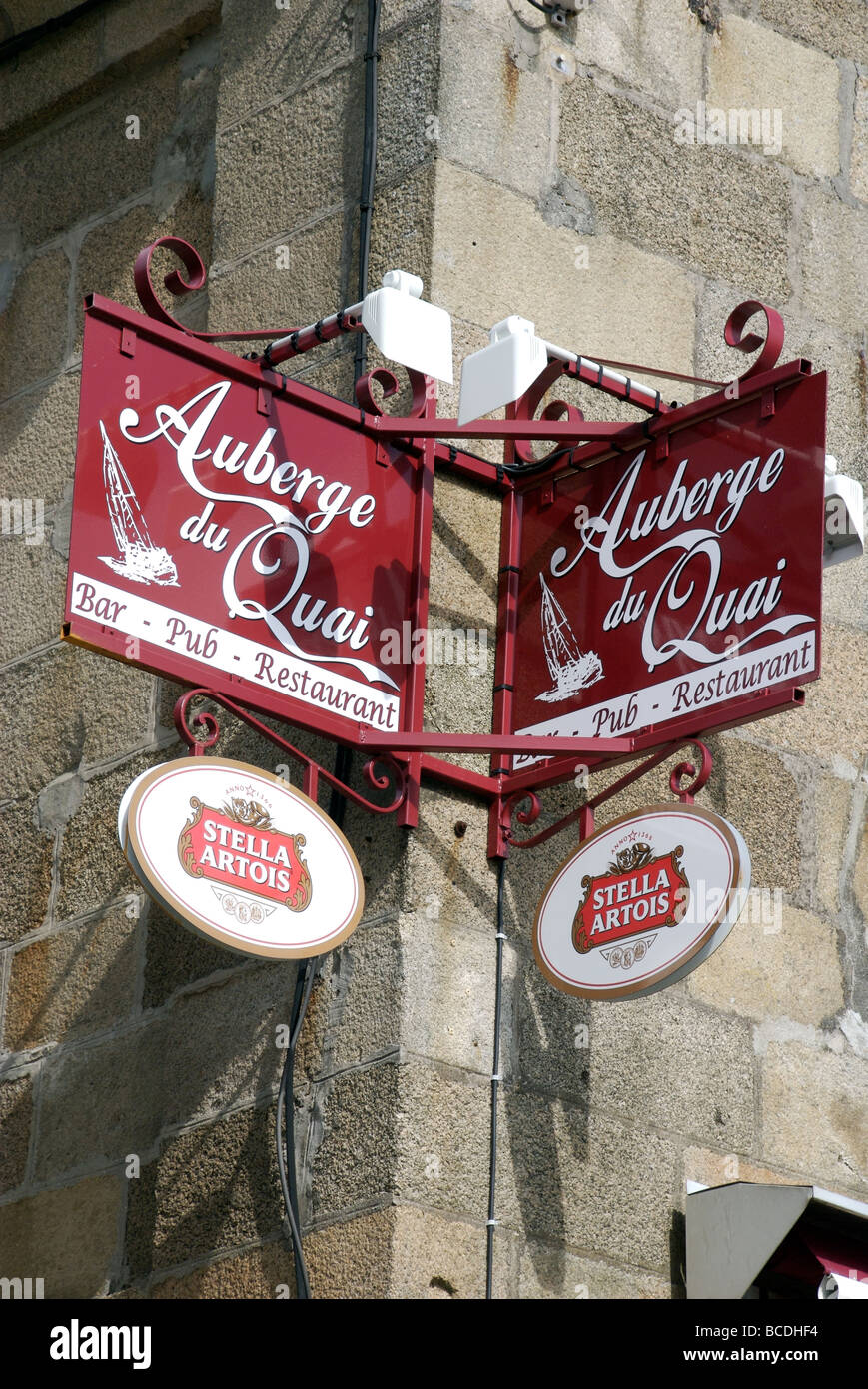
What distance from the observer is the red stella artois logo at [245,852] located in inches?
193

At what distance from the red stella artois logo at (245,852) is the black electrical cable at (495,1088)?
731 mm

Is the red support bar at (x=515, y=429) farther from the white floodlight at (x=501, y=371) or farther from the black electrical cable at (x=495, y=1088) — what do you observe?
the black electrical cable at (x=495, y=1088)

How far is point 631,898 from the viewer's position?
202 inches

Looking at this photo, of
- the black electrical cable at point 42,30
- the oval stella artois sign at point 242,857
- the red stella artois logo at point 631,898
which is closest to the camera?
the oval stella artois sign at point 242,857

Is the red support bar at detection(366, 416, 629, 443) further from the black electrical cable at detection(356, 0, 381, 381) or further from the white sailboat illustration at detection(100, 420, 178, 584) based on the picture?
the white sailboat illustration at detection(100, 420, 178, 584)

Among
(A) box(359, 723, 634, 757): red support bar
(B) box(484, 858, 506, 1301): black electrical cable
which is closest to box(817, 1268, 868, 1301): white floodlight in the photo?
(B) box(484, 858, 506, 1301): black electrical cable

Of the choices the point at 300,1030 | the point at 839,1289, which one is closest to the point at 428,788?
the point at 300,1030

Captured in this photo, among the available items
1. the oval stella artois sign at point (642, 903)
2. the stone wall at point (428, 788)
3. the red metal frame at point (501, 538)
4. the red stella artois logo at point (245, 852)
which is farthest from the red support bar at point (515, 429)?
the red stella artois logo at point (245, 852)

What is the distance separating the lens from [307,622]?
17.9ft

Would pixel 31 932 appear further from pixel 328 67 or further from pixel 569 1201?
pixel 328 67

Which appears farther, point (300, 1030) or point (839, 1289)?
point (300, 1030)

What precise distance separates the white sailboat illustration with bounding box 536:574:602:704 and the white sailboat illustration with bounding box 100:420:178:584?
103 centimetres

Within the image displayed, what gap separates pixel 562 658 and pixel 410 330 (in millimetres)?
890

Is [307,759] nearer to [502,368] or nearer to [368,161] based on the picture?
[502,368]
